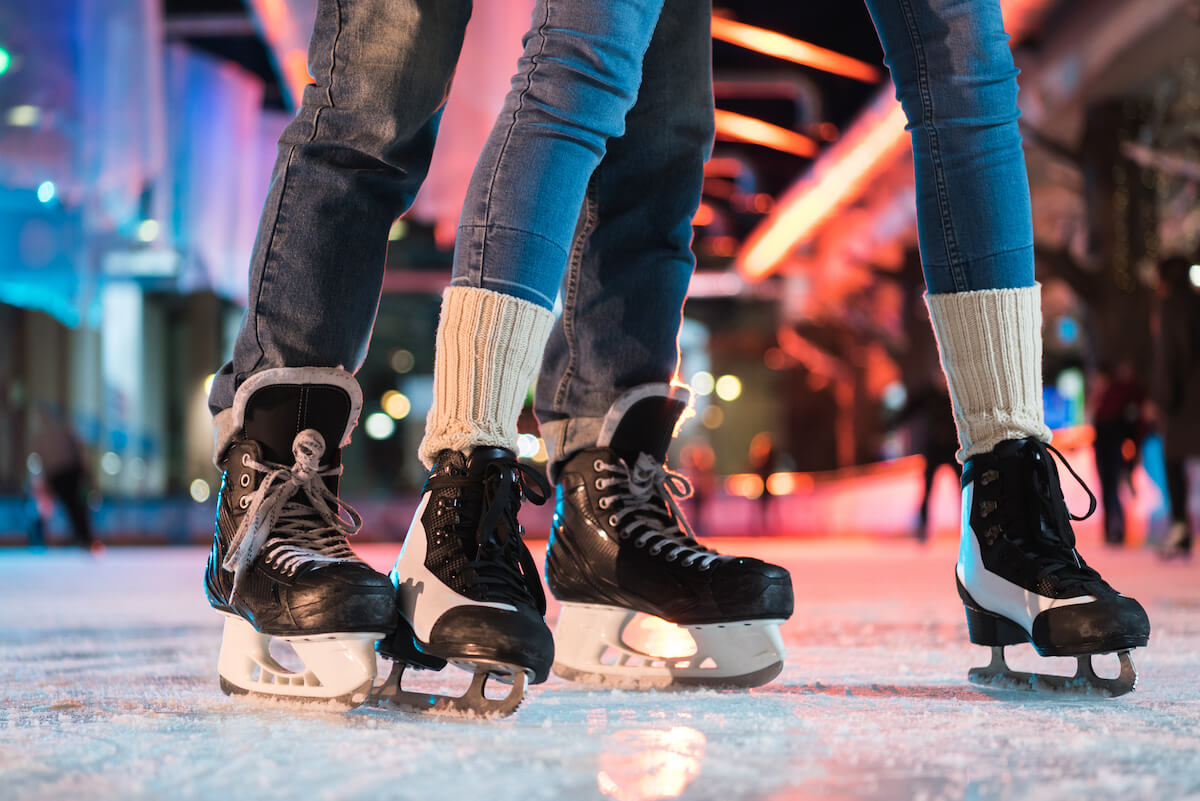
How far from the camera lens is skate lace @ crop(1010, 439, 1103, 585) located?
3.11ft

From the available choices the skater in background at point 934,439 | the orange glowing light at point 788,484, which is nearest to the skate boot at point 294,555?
Result: the skater in background at point 934,439

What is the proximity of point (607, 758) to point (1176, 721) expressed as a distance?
0.39m

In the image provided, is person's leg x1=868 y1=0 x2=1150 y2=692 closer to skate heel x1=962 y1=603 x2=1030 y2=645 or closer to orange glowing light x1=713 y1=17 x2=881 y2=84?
skate heel x1=962 y1=603 x2=1030 y2=645

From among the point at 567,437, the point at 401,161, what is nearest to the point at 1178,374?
the point at 567,437

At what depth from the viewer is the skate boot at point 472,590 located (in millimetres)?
810

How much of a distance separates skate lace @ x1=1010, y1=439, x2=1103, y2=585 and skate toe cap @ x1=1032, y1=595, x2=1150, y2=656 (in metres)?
0.05

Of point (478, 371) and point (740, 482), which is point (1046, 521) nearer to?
point (478, 371)

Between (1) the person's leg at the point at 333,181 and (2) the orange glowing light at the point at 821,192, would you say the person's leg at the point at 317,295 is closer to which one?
(1) the person's leg at the point at 333,181

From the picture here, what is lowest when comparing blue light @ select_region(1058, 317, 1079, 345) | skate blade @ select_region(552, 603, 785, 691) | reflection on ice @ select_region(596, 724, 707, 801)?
skate blade @ select_region(552, 603, 785, 691)

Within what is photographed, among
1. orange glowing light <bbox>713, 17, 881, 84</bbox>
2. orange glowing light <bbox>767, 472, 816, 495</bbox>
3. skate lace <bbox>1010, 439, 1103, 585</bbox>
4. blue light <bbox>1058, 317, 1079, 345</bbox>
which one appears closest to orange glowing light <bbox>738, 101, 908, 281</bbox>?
orange glowing light <bbox>713, 17, 881, 84</bbox>

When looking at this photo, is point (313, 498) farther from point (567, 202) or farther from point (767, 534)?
point (767, 534)

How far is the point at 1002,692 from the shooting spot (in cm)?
94

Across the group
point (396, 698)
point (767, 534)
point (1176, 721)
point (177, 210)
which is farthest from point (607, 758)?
point (767, 534)

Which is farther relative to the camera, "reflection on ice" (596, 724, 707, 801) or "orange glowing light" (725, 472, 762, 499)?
"orange glowing light" (725, 472, 762, 499)
